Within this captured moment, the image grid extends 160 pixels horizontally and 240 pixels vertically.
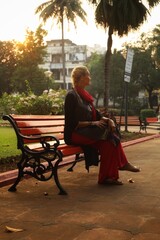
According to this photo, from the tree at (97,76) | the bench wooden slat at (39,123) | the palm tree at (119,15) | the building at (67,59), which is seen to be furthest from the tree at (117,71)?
the bench wooden slat at (39,123)

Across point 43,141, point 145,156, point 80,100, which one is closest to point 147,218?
point 43,141

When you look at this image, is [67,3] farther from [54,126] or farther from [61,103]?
[54,126]

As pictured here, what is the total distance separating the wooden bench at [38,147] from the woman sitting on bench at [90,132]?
0.98ft

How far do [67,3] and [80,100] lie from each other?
35786 mm

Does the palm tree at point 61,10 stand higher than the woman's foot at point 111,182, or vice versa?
the palm tree at point 61,10

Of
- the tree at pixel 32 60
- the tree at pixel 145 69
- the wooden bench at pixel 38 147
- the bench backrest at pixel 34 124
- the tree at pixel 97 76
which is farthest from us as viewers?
the tree at pixel 97 76

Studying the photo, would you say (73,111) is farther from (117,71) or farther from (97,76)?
Result: (97,76)

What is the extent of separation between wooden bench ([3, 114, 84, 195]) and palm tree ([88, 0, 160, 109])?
403 inches

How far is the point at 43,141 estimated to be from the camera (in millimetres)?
5020

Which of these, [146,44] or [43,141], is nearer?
[43,141]

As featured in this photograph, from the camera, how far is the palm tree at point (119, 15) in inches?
631

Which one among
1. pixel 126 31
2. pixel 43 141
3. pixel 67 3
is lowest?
pixel 43 141

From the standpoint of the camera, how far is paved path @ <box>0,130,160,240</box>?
3297 millimetres

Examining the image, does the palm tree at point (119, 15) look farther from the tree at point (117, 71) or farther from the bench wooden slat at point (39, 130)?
the tree at point (117, 71)
